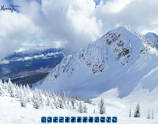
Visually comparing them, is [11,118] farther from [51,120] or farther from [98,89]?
[98,89]

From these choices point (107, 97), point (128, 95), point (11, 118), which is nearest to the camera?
point (11, 118)

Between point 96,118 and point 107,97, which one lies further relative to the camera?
point 107,97

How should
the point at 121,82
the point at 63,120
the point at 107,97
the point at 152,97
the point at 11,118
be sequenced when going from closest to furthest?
the point at 11,118, the point at 63,120, the point at 152,97, the point at 107,97, the point at 121,82

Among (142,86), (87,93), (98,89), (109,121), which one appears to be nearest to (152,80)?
(142,86)

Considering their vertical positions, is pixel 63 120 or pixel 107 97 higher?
pixel 63 120

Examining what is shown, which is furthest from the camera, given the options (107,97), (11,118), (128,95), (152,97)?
(107,97)

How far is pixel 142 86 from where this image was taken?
529 feet

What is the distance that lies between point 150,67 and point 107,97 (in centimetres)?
7239

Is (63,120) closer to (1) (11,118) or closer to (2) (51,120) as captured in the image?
(2) (51,120)

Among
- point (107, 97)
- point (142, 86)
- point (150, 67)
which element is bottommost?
point (107, 97)

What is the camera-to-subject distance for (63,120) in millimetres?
28125

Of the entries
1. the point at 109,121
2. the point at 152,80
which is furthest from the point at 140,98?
the point at 109,121

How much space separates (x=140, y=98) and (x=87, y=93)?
68667mm

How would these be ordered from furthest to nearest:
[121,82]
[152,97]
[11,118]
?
1. [121,82]
2. [152,97]
3. [11,118]
